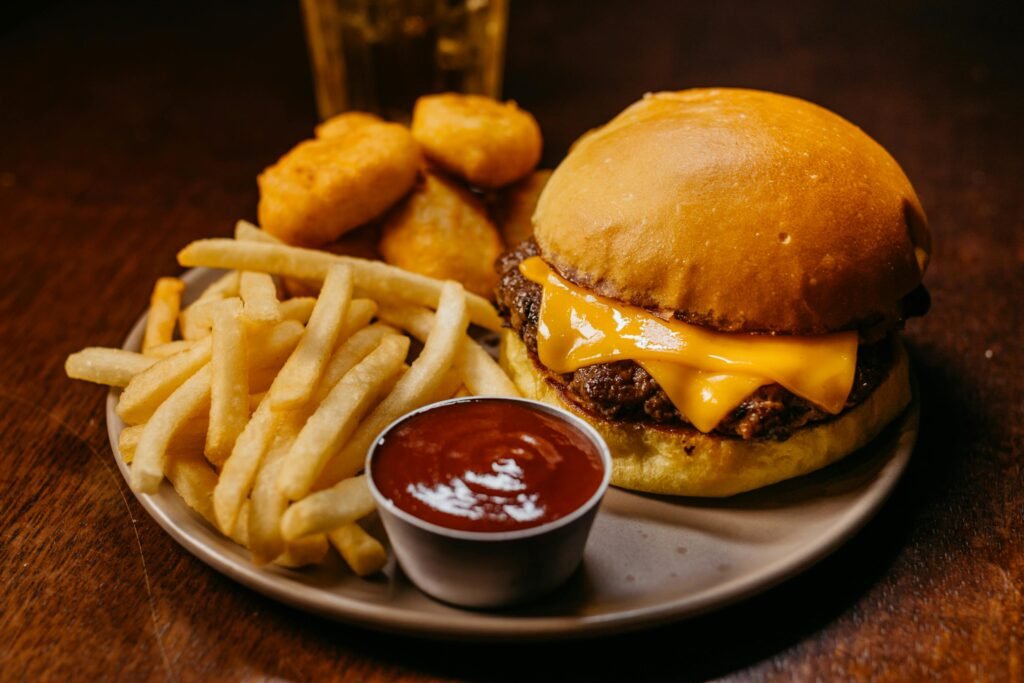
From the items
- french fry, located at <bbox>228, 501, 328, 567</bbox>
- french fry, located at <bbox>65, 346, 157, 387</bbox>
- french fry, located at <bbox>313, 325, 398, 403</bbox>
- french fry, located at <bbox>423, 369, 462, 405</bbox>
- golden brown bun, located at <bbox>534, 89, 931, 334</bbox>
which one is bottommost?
french fry, located at <bbox>423, 369, 462, 405</bbox>

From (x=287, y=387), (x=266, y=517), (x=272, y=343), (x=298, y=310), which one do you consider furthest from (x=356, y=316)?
(x=266, y=517)

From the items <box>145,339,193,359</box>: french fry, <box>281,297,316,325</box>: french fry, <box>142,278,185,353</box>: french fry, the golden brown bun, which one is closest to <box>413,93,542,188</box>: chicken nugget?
the golden brown bun

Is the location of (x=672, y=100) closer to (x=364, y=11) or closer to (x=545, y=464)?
(x=545, y=464)

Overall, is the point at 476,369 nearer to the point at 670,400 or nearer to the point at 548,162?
the point at 670,400

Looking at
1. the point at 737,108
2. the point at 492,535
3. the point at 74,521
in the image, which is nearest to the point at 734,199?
the point at 737,108

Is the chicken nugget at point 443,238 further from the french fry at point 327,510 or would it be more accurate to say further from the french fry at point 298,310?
the french fry at point 327,510

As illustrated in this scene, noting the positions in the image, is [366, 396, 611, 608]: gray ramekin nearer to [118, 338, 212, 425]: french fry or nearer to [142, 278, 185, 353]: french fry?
[118, 338, 212, 425]: french fry
